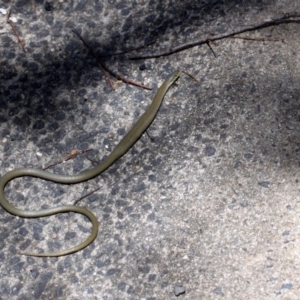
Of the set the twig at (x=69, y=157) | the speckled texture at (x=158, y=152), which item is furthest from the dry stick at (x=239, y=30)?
the twig at (x=69, y=157)

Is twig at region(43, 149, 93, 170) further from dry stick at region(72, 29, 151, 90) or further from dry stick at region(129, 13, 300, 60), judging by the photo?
dry stick at region(129, 13, 300, 60)

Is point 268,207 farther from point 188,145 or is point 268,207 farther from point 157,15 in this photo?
point 157,15

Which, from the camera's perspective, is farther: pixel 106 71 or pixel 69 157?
pixel 106 71

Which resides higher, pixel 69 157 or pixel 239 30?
pixel 239 30

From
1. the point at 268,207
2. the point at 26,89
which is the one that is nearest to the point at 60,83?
the point at 26,89

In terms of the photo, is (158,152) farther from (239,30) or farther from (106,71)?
(239,30)

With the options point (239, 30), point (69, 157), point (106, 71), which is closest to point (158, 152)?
point (69, 157)

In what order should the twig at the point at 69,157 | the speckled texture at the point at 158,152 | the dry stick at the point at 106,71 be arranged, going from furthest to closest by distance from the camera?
1. the dry stick at the point at 106,71
2. the twig at the point at 69,157
3. the speckled texture at the point at 158,152

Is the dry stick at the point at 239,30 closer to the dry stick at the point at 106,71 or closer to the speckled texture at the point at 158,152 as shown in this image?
the speckled texture at the point at 158,152

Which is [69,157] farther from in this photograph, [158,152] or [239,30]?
[239,30]
